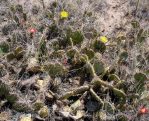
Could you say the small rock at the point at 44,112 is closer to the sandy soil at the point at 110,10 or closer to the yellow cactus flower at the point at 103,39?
the yellow cactus flower at the point at 103,39

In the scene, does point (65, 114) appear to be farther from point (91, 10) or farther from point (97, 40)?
point (91, 10)

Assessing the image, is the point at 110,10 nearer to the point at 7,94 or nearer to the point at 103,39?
the point at 103,39

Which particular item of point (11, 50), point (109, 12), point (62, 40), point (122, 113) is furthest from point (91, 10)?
point (122, 113)

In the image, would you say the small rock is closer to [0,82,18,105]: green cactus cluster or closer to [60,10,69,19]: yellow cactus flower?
[0,82,18,105]: green cactus cluster

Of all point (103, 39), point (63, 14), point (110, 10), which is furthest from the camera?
point (110, 10)

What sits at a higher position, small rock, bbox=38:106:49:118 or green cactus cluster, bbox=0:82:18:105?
green cactus cluster, bbox=0:82:18:105

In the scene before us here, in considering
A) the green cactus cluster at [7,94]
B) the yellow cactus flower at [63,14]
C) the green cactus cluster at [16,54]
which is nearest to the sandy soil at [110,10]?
the yellow cactus flower at [63,14]

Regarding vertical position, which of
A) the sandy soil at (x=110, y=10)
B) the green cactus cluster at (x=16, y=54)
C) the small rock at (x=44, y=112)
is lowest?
the small rock at (x=44, y=112)

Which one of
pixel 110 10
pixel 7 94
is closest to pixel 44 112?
pixel 7 94

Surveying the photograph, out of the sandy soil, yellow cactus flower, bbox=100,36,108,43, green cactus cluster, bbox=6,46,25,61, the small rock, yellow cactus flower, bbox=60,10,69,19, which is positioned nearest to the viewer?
the small rock

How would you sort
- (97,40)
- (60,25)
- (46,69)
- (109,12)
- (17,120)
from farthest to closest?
(109,12) → (60,25) → (97,40) → (46,69) → (17,120)

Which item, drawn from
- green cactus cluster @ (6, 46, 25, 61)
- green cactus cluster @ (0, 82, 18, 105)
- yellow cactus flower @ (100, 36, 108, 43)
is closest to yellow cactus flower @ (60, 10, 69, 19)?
yellow cactus flower @ (100, 36, 108, 43)
